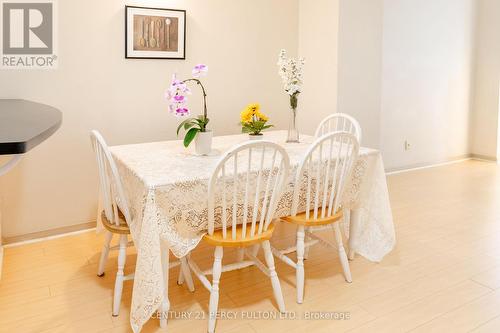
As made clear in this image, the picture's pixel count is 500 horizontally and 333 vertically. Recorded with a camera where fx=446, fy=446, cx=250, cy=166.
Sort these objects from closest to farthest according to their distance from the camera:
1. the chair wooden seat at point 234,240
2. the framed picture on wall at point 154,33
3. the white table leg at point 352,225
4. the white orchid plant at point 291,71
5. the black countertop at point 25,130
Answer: the black countertop at point 25,130, the chair wooden seat at point 234,240, the white orchid plant at point 291,71, the white table leg at point 352,225, the framed picture on wall at point 154,33

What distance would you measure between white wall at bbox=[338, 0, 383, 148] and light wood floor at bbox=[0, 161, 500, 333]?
1.22 meters

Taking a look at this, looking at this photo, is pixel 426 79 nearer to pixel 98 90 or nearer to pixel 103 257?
pixel 98 90

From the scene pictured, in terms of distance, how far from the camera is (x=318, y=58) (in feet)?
13.8

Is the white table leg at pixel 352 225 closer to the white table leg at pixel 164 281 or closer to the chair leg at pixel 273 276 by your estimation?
the chair leg at pixel 273 276

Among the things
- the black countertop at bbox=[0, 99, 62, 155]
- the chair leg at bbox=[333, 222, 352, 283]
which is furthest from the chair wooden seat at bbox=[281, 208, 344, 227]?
the black countertop at bbox=[0, 99, 62, 155]

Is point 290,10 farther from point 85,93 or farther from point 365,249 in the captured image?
point 365,249

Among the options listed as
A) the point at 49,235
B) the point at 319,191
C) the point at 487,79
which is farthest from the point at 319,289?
the point at 487,79

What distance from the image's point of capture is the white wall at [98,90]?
10.3 ft

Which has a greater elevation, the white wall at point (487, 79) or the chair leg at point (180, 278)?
the white wall at point (487, 79)

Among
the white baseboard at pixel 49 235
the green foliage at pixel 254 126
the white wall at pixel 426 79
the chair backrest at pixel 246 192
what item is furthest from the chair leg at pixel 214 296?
the white wall at pixel 426 79

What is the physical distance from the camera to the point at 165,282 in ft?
6.98

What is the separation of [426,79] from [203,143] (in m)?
4.03

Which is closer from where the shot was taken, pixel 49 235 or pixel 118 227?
pixel 118 227

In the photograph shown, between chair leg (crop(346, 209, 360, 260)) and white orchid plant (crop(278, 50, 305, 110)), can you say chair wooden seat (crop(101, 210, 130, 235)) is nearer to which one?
white orchid plant (crop(278, 50, 305, 110))
